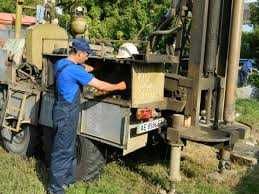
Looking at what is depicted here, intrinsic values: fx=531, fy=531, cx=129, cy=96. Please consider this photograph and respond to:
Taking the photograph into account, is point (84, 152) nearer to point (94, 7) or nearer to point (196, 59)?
point (196, 59)

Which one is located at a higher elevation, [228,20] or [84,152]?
[228,20]

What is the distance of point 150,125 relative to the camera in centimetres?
619

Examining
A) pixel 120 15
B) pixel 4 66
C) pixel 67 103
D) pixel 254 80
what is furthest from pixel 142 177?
pixel 120 15

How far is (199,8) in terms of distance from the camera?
6215 mm

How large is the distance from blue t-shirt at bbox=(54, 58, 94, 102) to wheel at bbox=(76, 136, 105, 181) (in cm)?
72

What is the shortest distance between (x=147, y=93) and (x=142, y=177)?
1.31 m

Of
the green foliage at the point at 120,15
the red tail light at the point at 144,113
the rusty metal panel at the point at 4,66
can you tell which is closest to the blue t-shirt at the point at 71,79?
the red tail light at the point at 144,113

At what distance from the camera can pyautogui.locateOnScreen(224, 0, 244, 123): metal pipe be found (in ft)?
21.9

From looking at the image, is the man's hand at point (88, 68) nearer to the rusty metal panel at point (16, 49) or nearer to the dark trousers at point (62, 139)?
the dark trousers at point (62, 139)

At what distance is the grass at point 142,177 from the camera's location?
247 inches

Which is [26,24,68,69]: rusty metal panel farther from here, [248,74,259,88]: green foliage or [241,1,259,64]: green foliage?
[241,1,259,64]: green foliage

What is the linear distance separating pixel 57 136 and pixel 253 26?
15.6 metres

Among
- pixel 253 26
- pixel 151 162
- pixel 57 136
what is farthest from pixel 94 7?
pixel 57 136

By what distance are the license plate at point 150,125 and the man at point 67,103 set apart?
490mm
